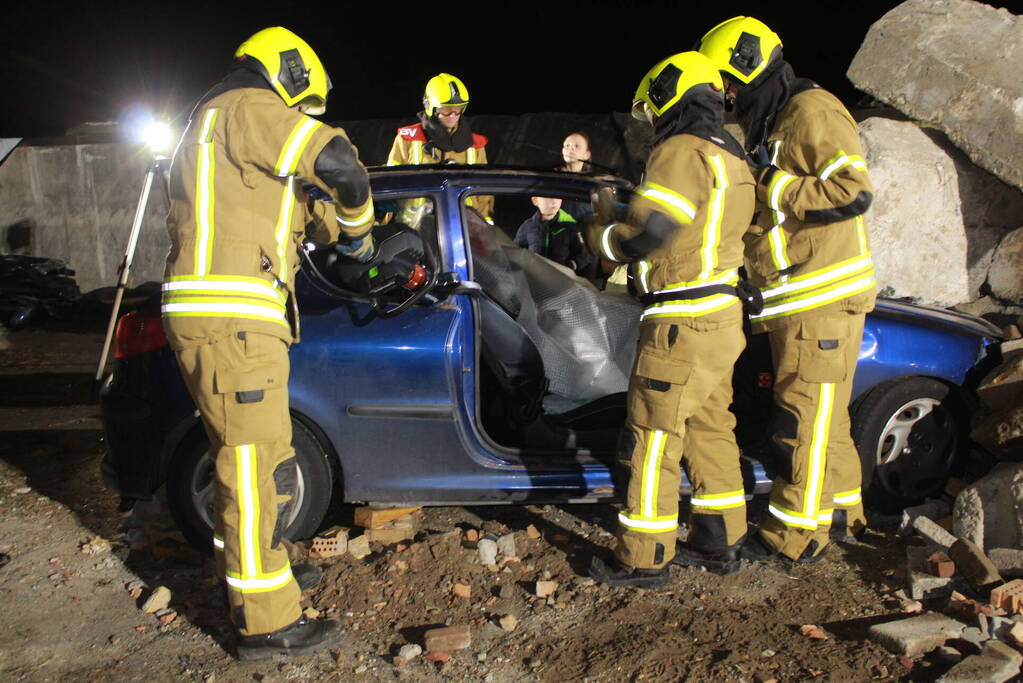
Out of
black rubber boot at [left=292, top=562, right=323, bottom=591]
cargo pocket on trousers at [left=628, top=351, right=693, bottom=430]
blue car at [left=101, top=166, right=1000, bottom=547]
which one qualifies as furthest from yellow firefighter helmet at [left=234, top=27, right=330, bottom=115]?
black rubber boot at [left=292, top=562, right=323, bottom=591]

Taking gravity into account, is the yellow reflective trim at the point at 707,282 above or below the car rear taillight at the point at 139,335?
above

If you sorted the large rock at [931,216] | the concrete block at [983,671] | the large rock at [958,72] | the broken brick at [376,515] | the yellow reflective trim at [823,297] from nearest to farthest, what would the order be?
the concrete block at [983,671]
the yellow reflective trim at [823,297]
the broken brick at [376,515]
the large rock at [958,72]
the large rock at [931,216]

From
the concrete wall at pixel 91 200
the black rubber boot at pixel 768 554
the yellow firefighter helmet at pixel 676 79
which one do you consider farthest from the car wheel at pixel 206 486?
the concrete wall at pixel 91 200

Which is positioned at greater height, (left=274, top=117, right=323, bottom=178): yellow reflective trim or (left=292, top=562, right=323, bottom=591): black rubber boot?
(left=274, top=117, right=323, bottom=178): yellow reflective trim

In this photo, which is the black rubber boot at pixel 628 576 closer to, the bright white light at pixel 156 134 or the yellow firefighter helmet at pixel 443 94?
the bright white light at pixel 156 134

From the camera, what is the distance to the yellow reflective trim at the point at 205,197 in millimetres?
2943

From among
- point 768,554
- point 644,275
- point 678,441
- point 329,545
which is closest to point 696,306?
point 644,275

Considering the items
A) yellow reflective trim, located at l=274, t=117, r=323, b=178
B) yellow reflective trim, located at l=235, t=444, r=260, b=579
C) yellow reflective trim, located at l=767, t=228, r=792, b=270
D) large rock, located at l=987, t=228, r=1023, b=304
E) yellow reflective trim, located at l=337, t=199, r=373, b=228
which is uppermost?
yellow reflective trim, located at l=274, t=117, r=323, b=178

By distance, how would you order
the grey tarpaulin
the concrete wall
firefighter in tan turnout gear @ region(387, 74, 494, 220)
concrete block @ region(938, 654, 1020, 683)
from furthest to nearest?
the concrete wall, the grey tarpaulin, firefighter in tan turnout gear @ region(387, 74, 494, 220), concrete block @ region(938, 654, 1020, 683)

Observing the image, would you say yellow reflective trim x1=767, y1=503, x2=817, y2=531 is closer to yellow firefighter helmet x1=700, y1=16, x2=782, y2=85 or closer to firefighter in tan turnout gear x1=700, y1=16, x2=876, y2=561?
firefighter in tan turnout gear x1=700, y1=16, x2=876, y2=561

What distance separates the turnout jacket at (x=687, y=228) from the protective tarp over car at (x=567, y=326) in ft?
1.95

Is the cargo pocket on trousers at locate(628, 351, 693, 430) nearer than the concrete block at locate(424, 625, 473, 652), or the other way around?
the concrete block at locate(424, 625, 473, 652)

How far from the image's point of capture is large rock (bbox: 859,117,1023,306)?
18.9 ft

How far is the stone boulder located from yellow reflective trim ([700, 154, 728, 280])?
4.90 feet
